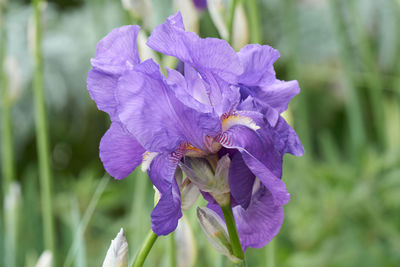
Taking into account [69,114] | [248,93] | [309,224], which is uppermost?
[248,93]

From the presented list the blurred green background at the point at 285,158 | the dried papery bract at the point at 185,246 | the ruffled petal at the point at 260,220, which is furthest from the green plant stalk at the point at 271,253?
the ruffled petal at the point at 260,220

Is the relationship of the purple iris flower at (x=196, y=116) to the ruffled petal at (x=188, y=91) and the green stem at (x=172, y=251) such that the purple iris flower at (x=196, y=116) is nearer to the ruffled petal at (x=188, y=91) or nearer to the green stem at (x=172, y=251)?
the ruffled petal at (x=188, y=91)

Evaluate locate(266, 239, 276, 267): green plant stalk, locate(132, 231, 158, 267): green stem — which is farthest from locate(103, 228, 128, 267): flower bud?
locate(266, 239, 276, 267): green plant stalk

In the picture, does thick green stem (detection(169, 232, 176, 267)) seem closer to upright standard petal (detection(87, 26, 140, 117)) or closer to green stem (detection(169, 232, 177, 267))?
green stem (detection(169, 232, 177, 267))

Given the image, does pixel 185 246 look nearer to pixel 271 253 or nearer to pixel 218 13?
pixel 271 253

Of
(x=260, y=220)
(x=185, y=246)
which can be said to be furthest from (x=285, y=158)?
(x=260, y=220)

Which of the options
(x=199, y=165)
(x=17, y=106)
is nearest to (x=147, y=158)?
(x=199, y=165)

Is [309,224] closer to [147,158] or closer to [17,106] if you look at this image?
[147,158]
